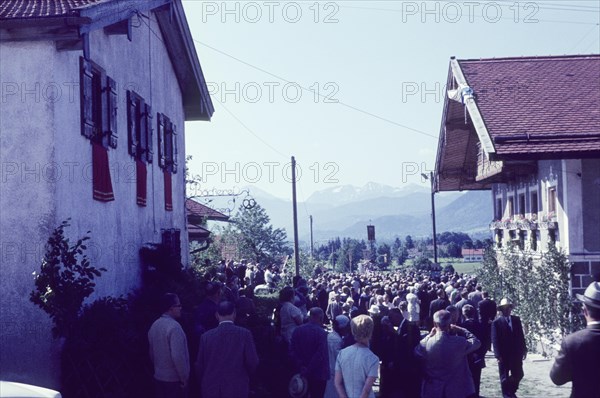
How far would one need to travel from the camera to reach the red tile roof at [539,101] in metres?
18.2

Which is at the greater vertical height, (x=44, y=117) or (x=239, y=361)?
(x=44, y=117)

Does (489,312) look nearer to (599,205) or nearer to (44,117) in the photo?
(599,205)

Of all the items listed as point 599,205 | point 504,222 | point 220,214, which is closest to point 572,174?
point 599,205

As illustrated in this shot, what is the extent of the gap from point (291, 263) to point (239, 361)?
4405cm

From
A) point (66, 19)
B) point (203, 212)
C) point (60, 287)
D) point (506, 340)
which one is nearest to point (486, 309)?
point (506, 340)

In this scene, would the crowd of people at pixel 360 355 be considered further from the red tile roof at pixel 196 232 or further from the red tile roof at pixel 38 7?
the red tile roof at pixel 196 232

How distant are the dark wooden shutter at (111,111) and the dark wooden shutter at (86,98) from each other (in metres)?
0.92

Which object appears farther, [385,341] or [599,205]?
[599,205]

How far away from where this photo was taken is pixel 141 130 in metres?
17.3

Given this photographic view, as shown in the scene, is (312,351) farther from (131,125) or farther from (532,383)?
(131,125)

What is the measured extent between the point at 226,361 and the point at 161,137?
453 inches

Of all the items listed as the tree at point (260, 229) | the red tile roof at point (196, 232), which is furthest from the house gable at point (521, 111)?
the tree at point (260, 229)

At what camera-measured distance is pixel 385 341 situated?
10.6 metres

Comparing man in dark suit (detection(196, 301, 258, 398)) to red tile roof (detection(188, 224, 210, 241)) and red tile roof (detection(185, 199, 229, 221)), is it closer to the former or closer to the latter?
red tile roof (detection(188, 224, 210, 241))
